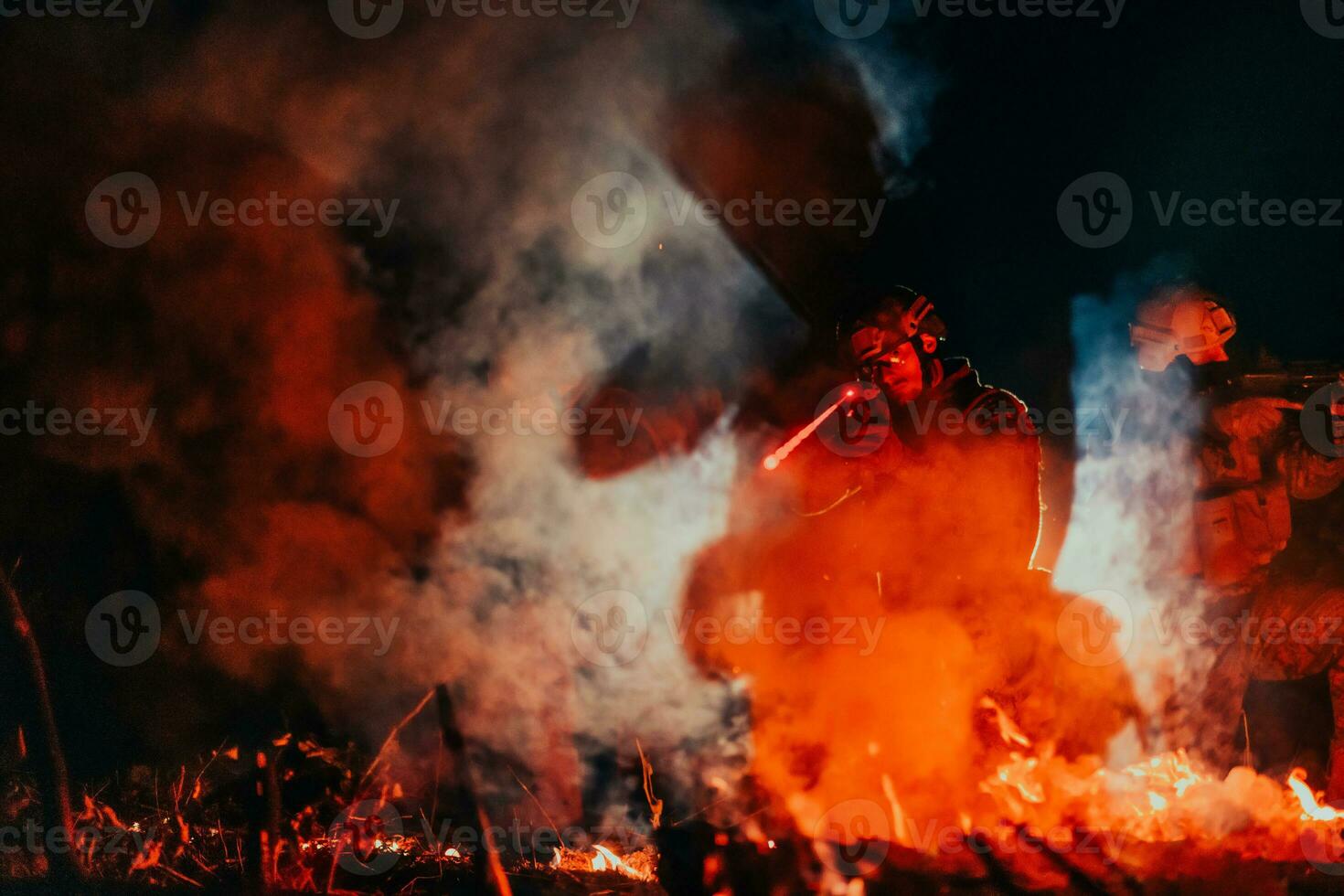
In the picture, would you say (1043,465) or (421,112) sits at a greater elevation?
(421,112)

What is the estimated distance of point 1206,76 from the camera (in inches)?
287

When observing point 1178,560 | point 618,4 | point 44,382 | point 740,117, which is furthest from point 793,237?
point 44,382

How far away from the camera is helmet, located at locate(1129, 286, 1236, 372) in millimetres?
7082

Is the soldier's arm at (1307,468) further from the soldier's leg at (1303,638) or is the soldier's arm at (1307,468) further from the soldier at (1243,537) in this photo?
the soldier's leg at (1303,638)

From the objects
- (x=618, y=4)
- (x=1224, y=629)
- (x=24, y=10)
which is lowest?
(x=1224, y=629)

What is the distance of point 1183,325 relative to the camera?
23.3ft

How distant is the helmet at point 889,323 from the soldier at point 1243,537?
5.47 ft

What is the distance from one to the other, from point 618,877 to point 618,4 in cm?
656

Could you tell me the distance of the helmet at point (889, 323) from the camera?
712cm

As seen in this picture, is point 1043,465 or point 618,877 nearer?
point 618,877

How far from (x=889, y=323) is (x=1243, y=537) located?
10.6ft

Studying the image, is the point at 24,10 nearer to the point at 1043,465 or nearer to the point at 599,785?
the point at 599,785

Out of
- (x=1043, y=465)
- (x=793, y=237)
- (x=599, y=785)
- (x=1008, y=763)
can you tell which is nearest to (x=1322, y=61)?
(x=1043, y=465)

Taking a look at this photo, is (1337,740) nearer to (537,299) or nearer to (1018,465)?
(1018,465)
